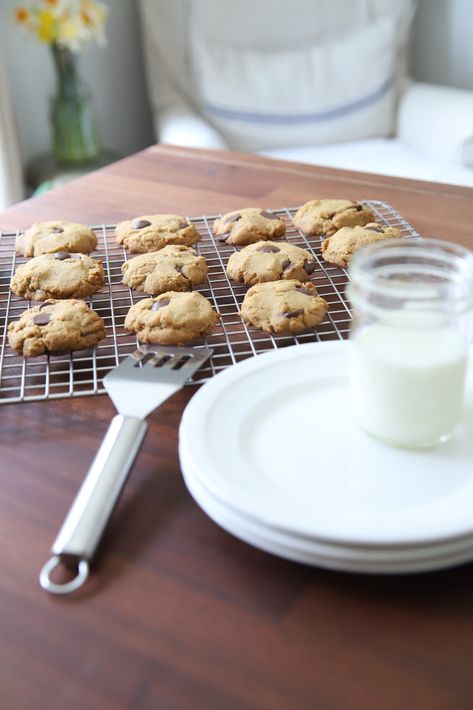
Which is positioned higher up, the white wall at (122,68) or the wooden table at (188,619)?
the wooden table at (188,619)

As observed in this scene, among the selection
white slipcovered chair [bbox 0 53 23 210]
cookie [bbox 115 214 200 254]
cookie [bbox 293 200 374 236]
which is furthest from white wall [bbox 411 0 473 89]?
cookie [bbox 115 214 200 254]

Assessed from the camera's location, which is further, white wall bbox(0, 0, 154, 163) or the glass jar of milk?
white wall bbox(0, 0, 154, 163)

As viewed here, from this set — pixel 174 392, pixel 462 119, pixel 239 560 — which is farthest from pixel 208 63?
pixel 239 560

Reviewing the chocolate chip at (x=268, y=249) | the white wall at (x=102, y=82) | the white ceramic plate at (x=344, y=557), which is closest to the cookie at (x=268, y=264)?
the chocolate chip at (x=268, y=249)

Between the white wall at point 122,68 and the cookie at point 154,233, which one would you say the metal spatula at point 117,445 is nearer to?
the cookie at point 154,233

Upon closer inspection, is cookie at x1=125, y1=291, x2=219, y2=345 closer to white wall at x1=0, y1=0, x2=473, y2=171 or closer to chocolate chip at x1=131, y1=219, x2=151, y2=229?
chocolate chip at x1=131, y1=219, x2=151, y2=229

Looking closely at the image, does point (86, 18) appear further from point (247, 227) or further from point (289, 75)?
point (247, 227)
